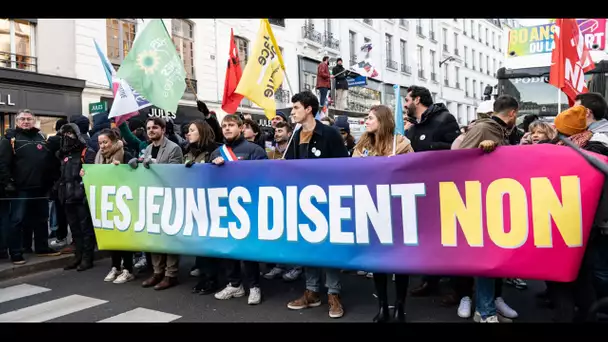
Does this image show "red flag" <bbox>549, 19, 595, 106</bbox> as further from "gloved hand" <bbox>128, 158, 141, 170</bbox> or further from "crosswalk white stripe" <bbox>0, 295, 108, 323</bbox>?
"crosswalk white stripe" <bbox>0, 295, 108, 323</bbox>

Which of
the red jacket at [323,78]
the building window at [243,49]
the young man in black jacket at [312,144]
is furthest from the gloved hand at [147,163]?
the building window at [243,49]

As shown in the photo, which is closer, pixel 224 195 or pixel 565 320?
pixel 565 320

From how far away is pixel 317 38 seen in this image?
1020 inches

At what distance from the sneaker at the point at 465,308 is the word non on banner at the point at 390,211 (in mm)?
761

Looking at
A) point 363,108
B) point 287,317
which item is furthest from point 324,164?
point 363,108

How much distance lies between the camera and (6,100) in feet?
41.7

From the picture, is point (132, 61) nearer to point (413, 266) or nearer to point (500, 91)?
point (413, 266)

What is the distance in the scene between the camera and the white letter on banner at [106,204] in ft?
17.9

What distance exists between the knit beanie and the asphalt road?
169cm

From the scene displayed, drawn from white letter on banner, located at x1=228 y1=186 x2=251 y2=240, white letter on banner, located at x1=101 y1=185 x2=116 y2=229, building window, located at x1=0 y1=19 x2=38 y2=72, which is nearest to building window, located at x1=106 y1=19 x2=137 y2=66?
building window, located at x1=0 y1=19 x2=38 y2=72

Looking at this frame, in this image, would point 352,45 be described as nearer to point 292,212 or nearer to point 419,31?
point 419,31

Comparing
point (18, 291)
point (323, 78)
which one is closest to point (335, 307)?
point (18, 291)

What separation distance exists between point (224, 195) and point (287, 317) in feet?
4.42

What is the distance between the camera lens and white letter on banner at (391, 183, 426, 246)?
12.5ft
